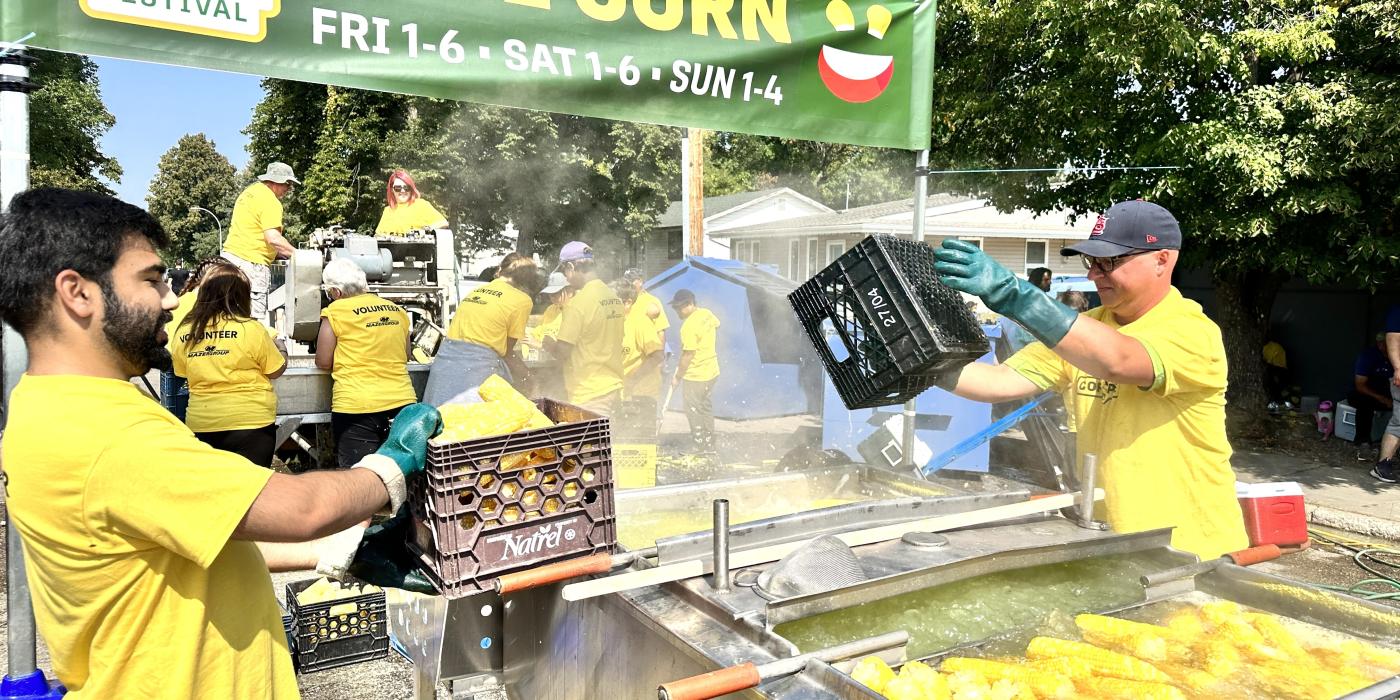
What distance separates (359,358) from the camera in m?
5.93

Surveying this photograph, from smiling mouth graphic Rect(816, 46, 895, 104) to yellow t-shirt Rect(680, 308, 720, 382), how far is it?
17.2 ft

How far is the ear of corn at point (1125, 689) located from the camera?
6.59 feet

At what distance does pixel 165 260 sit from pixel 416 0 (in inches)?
72.4

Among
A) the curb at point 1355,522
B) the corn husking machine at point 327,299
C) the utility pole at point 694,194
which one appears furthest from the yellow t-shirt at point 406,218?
the curb at point 1355,522

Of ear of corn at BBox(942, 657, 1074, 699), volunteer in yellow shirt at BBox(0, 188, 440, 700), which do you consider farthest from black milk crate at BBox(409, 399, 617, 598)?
ear of corn at BBox(942, 657, 1074, 699)

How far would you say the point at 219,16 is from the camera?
9.76ft

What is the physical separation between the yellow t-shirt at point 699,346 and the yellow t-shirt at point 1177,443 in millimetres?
6726

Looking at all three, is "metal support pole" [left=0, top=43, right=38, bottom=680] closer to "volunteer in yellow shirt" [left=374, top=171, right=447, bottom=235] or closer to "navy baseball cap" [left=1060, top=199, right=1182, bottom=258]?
"navy baseball cap" [left=1060, top=199, right=1182, bottom=258]

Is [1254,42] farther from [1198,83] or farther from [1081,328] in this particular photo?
[1081,328]

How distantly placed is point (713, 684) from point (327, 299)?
5.95 metres

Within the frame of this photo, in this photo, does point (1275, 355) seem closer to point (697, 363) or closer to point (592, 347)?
point (697, 363)

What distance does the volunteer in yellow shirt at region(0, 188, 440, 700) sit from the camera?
5.28ft

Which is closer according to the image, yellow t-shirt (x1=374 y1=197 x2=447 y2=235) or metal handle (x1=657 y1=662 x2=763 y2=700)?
metal handle (x1=657 y1=662 x2=763 y2=700)

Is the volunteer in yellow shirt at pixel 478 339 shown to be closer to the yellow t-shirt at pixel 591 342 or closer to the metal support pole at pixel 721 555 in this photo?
the yellow t-shirt at pixel 591 342
